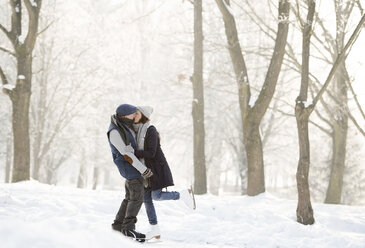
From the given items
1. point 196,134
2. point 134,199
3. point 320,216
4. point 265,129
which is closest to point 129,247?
point 134,199

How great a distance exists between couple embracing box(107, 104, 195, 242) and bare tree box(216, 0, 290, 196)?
4.43 m

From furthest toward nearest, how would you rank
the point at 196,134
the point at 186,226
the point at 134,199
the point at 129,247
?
the point at 196,134, the point at 186,226, the point at 134,199, the point at 129,247

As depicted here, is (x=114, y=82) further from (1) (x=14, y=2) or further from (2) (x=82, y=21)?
(1) (x=14, y=2)

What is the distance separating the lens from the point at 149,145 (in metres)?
5.25

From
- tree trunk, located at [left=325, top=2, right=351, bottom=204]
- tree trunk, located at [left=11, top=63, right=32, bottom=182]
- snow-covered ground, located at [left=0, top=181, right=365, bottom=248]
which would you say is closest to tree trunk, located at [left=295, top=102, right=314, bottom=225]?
snow-covered ground, located at [left=0, top=181, right=365, bottom=248]

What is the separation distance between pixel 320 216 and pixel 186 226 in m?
3.14

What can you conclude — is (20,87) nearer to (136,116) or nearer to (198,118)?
(198,118)

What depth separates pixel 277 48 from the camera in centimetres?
891

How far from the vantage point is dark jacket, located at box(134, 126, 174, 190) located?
5246mm

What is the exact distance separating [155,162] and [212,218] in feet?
9.48

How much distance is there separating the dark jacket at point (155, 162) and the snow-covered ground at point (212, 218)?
81cm

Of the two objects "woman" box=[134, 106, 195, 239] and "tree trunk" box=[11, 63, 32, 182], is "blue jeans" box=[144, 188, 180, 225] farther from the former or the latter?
"tree trunk" box=[11, 63, 32, 182]

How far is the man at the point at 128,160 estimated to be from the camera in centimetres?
505

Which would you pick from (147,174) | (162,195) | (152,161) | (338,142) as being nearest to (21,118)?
(152,161)
